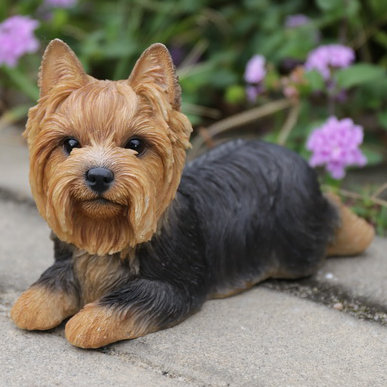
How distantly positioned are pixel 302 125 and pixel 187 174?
147 cm

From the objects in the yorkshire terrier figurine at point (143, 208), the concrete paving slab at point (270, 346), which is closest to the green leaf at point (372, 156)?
the yorkshire terrier figurine at point (143, 208)

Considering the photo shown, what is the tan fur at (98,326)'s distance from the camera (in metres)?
2.54

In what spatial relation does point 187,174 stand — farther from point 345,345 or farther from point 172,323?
point 345,345

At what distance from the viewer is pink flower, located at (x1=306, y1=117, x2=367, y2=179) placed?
148 inches

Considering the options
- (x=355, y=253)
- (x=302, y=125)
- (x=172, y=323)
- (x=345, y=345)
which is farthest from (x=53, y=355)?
(x=302, y=125)

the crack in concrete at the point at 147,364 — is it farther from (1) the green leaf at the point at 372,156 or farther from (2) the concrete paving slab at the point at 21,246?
(1) the green leaf at the point at 372,156

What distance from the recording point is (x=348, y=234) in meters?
3.37

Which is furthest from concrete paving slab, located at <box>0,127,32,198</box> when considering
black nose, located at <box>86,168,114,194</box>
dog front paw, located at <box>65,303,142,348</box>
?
black nose, located at <box>86,168,114,194</box>

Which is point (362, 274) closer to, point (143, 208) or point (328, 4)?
point (143, 208)

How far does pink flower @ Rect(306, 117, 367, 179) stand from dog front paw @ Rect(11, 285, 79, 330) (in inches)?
61.2

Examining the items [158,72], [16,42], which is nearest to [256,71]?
[16,42]

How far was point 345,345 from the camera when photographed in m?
2.69

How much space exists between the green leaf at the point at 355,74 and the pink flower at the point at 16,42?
1.71 metres

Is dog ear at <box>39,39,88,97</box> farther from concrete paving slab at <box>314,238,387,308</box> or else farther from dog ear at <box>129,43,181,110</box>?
concrete paving slab at <box>314,238,387,308</box>
